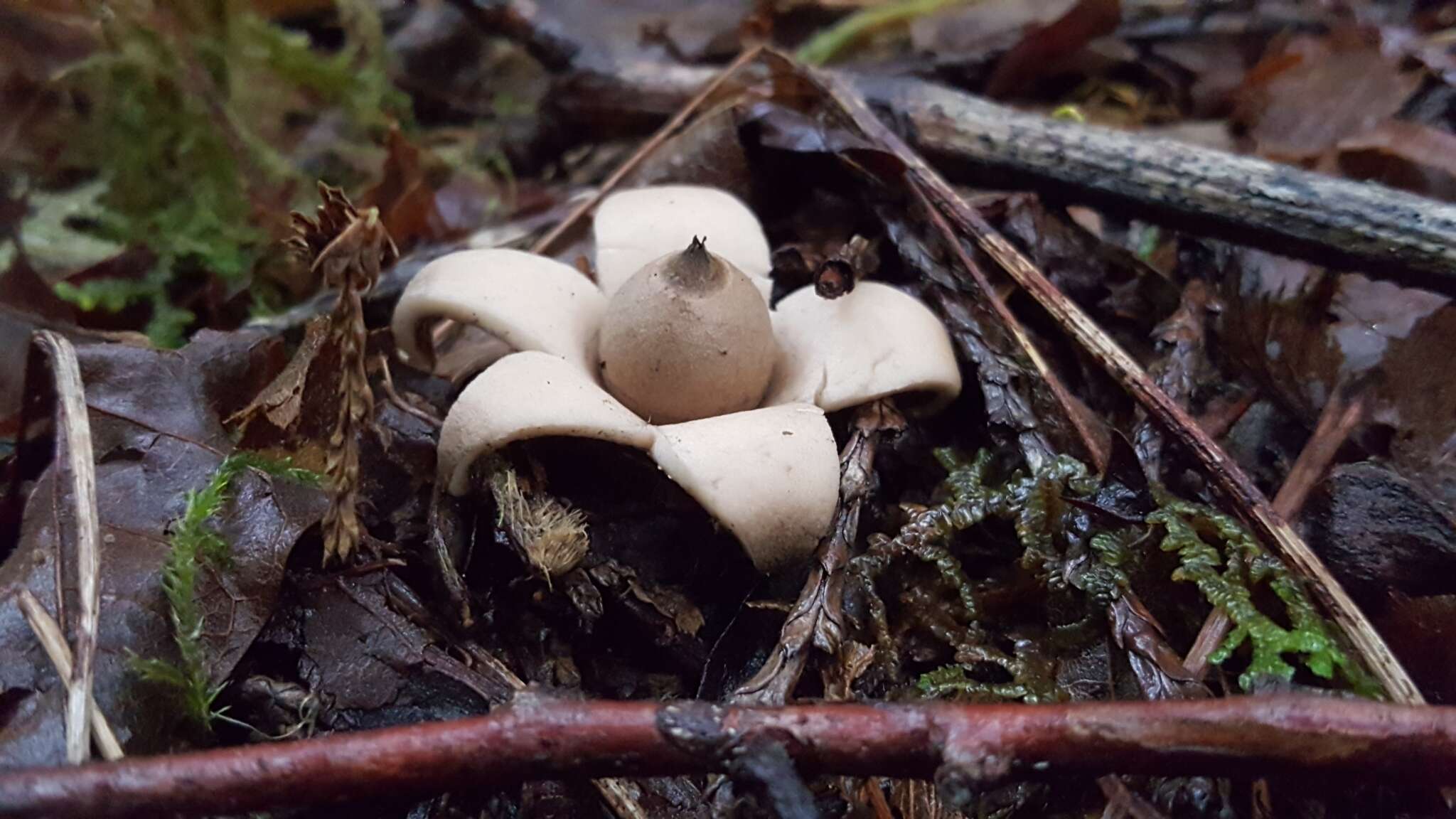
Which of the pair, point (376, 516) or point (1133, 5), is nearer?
point (376, 516)

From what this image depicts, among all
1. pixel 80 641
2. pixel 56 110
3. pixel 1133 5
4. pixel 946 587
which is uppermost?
pixel 1133 5

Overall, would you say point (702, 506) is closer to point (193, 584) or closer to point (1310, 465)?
point (193, 584)

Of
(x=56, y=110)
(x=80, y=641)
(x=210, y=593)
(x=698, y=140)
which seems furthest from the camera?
(x=56, y=110)

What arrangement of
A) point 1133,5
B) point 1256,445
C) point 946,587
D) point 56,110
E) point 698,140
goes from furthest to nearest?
point 1133,5
point 56,110
point 698,140
point 1256,445
point 946,587

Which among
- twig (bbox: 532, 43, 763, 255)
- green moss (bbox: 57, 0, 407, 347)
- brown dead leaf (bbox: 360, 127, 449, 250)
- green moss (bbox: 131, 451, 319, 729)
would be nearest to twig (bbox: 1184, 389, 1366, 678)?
green moss (bbox: 131, 451, 319, 729)

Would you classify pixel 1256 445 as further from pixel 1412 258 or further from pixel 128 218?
pixel 128 218

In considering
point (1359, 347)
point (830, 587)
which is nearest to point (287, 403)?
point (830, 587)

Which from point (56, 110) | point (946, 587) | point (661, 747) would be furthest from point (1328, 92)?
point (56, 110)
